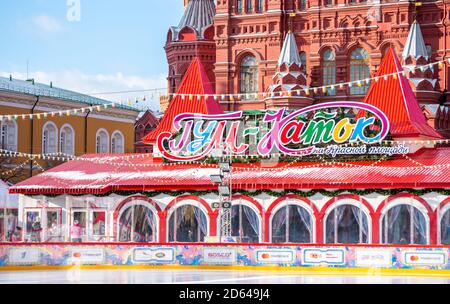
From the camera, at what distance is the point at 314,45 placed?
80.4 meters

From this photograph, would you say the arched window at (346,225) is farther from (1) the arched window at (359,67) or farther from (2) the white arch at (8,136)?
(1) the arched window at (359,67)

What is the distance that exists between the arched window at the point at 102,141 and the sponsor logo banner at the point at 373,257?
133ft

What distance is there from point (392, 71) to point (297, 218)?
1222 centimetres

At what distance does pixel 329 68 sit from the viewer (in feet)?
264

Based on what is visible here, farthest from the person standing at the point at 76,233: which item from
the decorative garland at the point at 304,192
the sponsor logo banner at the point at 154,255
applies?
the sponsor logo banner at the point at 154,255

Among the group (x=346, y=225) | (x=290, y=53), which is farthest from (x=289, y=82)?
(x=346, y=225)

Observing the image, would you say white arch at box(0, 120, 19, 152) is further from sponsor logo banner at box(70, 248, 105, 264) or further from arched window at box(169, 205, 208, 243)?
sponsor logo banner at box(70, 248, 105, 264)

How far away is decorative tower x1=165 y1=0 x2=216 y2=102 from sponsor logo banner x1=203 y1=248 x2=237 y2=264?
1913 inches

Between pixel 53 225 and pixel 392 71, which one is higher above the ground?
pixel 392 71

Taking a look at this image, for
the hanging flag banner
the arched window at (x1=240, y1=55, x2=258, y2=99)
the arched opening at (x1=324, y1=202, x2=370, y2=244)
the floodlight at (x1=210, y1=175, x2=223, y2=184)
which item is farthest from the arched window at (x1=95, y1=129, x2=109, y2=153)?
the arched opening at (x1=324, y1=202, x2=370, y2=244)

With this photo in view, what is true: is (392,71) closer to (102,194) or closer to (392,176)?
(392,176)

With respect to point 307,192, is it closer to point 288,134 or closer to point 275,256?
point 288,134

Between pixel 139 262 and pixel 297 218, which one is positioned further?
pixel 297 218
